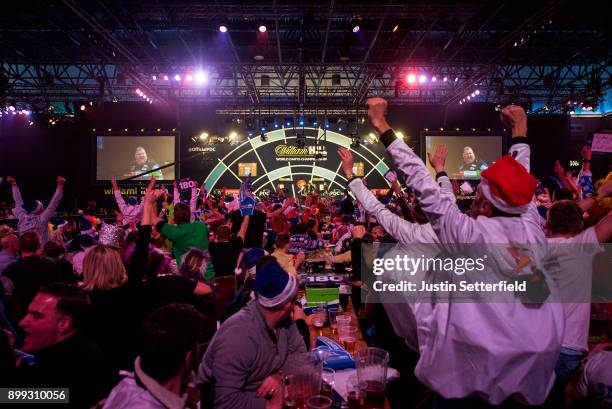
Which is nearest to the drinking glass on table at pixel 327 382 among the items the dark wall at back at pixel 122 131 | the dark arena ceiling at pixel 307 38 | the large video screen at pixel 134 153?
the dark arena ceiling at pixel 307 38

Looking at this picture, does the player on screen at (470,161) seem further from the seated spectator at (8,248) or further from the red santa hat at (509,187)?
the red santa hat at (509,187)

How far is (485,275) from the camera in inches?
56.1

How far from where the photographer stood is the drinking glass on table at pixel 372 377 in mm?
1685

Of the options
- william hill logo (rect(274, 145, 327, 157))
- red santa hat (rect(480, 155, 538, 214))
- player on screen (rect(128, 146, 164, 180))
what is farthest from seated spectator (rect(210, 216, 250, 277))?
player on screen (rect(128, 146, 164, 180))

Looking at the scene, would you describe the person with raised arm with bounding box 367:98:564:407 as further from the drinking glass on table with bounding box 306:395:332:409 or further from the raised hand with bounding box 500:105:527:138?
the raised hand with bounding box 500:105:527:138

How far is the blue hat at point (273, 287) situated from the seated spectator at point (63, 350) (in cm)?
82

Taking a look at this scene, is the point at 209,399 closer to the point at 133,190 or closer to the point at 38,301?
the point at 38,301

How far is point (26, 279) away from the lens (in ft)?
13.2

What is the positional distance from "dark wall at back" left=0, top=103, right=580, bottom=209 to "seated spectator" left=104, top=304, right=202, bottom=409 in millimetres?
18258

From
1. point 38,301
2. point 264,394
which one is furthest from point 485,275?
point 38,301

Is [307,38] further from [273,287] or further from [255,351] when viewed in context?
[255,351]

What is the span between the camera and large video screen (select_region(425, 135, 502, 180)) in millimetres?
19094

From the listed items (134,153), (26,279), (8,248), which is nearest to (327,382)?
(26,279)

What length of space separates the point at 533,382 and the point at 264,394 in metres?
1.12
